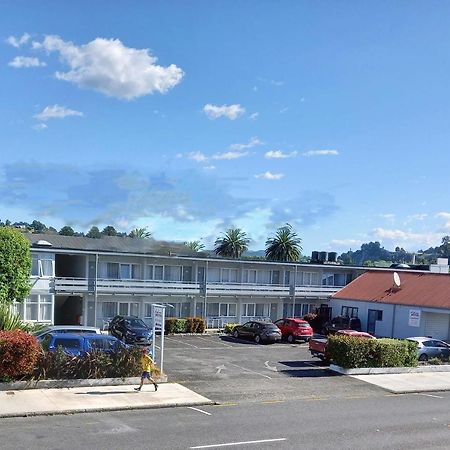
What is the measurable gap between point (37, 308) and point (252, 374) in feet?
61.2

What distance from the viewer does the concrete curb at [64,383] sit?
727 inches

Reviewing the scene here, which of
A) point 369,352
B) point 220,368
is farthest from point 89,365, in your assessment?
point 369,352

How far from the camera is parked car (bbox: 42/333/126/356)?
20812 millimetres

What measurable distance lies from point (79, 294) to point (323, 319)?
20031 mm

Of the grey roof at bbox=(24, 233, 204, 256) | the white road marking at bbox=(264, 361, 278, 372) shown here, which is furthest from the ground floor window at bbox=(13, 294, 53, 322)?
the white road marking at bbox=(264, 361, 278, 372)

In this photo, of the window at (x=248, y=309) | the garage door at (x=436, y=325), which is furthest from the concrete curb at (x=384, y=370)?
the window at (x=248, y=309)

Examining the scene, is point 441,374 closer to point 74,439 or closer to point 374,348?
point 374,348

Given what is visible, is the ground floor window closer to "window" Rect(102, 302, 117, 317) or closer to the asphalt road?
"window" Rect(102, 302, 117, 317)

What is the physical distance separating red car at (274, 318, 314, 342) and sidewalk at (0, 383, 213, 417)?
63.0 feet

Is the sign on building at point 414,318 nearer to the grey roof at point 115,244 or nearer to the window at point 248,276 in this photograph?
the window at point 248,276

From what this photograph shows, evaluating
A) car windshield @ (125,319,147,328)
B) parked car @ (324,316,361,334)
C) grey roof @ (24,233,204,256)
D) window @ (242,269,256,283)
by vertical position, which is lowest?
parked car @ (324,316,361,334)

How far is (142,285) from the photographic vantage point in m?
42.0

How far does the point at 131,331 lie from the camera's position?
33188mm

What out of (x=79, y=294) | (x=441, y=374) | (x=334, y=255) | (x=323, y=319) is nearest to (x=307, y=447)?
(x=441, y=374)
